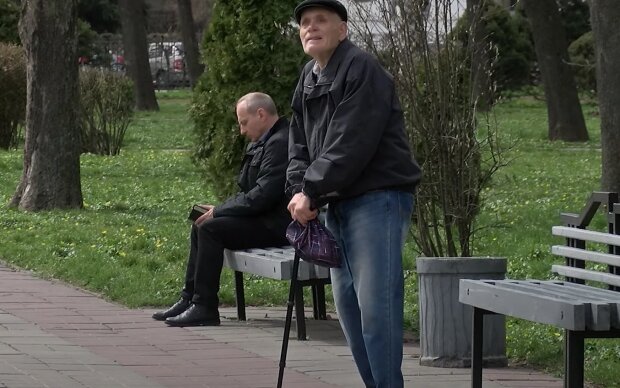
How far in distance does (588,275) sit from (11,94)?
18689 mm

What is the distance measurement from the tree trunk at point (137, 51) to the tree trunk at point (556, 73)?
15.2 meters

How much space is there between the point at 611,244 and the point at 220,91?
6634mm

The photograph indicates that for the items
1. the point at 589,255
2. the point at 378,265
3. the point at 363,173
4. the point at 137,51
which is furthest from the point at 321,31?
the point at 137,51

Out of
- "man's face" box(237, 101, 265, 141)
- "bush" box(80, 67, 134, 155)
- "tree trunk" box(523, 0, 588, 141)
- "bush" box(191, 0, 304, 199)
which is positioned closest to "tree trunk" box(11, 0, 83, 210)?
"bush" box(191, 0, 304, 199)

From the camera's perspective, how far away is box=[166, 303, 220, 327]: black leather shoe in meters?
8.84

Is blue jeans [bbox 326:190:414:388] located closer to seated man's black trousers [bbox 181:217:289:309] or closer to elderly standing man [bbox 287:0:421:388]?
elderly standing man [bbox 287:0:421:388]

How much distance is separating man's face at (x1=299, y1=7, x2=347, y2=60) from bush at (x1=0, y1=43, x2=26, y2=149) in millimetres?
19045

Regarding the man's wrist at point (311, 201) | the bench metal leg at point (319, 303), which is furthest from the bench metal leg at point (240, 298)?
the man's wrist at point (311, 201)

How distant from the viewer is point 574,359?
18.2 feet

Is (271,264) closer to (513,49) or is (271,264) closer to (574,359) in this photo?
(574,359)

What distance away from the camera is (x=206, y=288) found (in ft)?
29.0

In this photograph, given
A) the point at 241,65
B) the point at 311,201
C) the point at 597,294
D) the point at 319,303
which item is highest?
the point at 241,65

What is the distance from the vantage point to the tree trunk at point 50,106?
15.2m

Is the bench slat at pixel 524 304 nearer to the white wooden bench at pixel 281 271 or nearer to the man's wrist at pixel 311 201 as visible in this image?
the man's wrist at pixel 311 201
